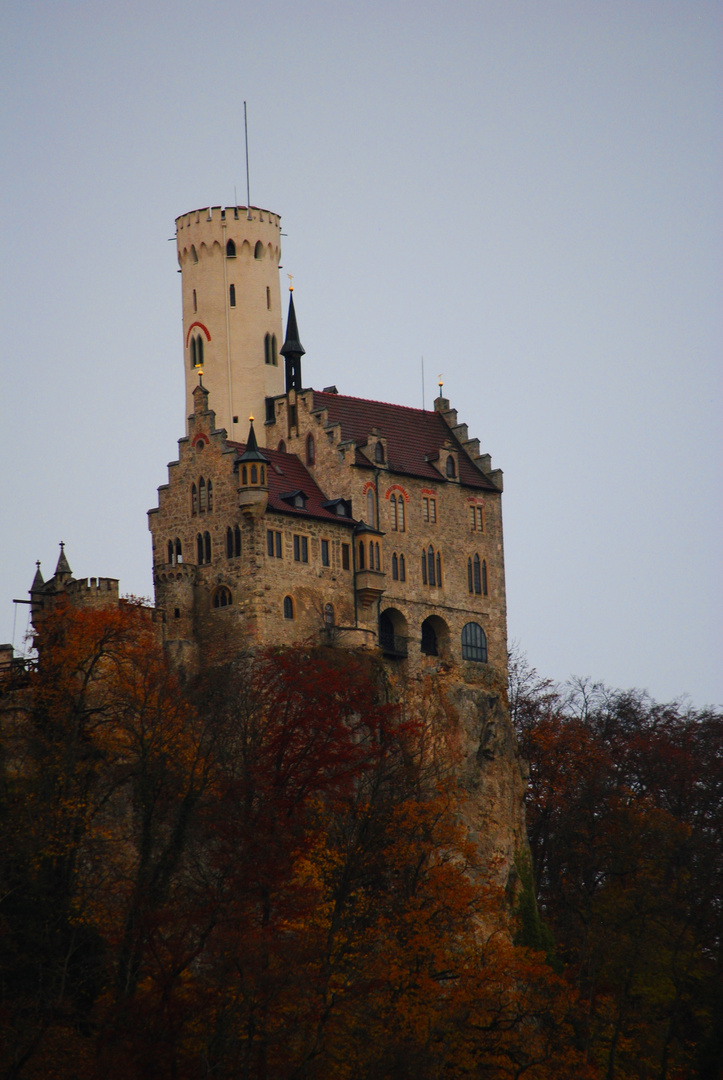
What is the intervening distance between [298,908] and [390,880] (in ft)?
25.5

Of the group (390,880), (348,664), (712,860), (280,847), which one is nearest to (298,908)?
(280,847)

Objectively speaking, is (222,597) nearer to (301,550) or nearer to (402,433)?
(301,550)

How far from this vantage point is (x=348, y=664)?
9106 centimetres

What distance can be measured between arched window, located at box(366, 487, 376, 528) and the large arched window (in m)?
8.26

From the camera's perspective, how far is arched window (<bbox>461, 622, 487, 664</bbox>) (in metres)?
99.4

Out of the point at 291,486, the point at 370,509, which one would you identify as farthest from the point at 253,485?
the point at 370,509

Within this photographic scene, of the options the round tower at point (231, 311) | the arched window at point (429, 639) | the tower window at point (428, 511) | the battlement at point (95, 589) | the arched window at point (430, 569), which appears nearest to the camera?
the battlement at point (95, 589)

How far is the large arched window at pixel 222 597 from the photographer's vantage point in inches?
3612

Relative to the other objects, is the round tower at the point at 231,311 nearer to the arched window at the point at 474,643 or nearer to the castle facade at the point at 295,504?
the castle facade at the point at 295,504

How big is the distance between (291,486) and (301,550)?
3.78 metres

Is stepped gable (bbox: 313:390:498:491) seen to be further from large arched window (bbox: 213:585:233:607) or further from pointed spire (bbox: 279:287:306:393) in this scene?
large arched window (bbox: 213:585:233:607)

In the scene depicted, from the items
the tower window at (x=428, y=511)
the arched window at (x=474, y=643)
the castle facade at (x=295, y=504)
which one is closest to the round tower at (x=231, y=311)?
the castle facade at (x=295, y=504)

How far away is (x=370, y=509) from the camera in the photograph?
97625 millimetres

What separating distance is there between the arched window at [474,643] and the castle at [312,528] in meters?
0.08
